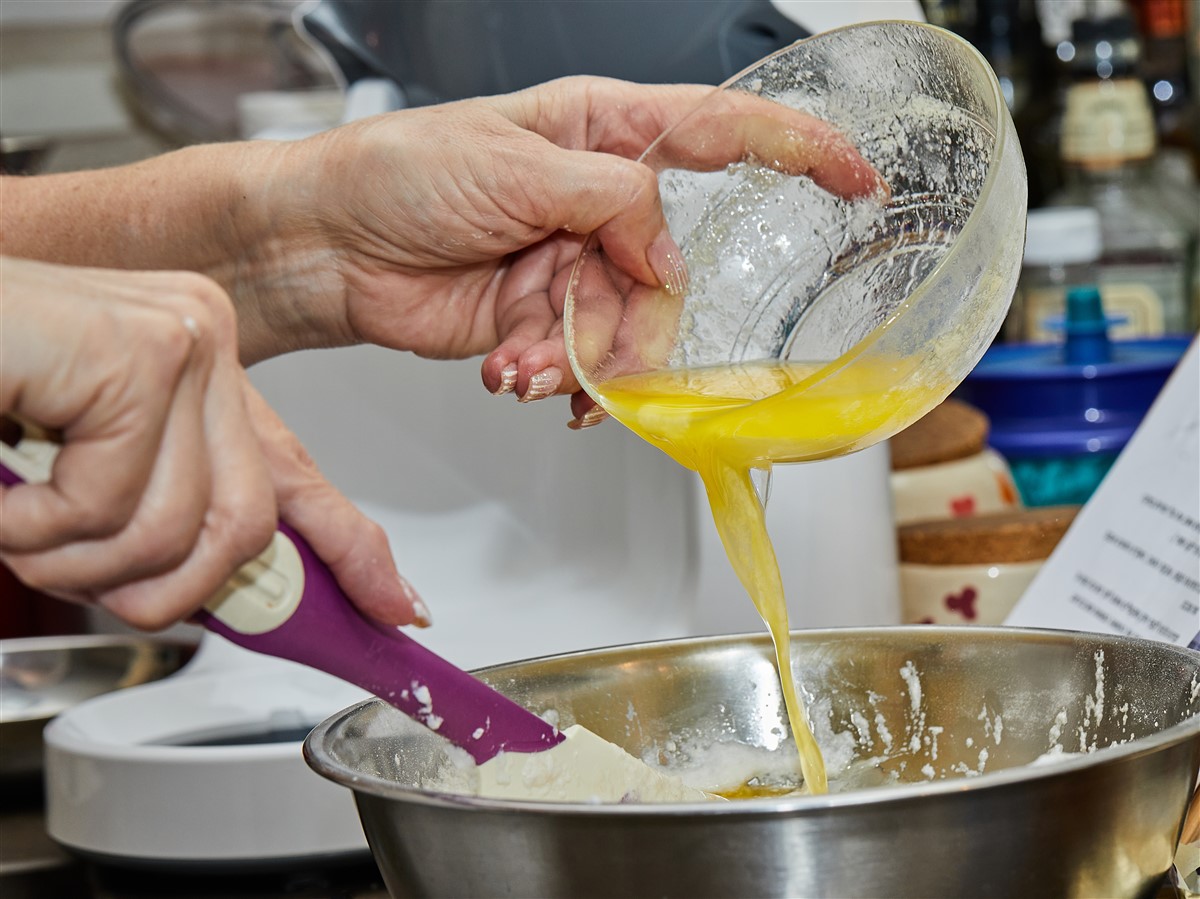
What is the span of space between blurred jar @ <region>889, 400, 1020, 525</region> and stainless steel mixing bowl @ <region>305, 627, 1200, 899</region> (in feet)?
1.15

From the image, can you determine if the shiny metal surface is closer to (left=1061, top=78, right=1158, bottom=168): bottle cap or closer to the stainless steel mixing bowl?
the stainless steel mixing bowl

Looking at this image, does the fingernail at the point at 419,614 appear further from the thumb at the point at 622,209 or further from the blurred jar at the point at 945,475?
the blurred jar at the point at 945,475

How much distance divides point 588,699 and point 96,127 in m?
1.23

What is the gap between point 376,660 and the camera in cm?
42

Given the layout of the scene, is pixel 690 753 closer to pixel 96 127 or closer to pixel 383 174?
pixel 383 174

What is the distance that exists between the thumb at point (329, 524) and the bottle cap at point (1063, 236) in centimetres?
81

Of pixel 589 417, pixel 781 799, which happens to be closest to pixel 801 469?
pixel 589 417

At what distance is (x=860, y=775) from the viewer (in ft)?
1.73

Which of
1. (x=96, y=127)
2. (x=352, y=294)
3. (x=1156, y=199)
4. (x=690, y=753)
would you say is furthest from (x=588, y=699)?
(x=96, y=127)

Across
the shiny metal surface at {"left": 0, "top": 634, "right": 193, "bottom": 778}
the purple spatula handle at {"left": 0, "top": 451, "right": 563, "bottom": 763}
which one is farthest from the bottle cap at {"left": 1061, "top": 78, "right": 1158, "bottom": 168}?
the purple spatula handle at {"left": 0, "top": 451, "right": 563, "bottom": 763}

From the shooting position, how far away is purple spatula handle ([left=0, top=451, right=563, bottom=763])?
384 millimetres

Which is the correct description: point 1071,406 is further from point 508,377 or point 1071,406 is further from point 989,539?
point 508,377

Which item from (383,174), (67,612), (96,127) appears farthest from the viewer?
(96,127)

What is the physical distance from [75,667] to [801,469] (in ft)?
1.43
